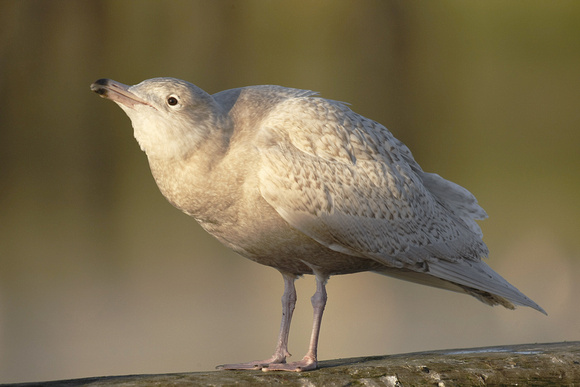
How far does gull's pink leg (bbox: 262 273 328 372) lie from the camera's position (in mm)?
→ 3861

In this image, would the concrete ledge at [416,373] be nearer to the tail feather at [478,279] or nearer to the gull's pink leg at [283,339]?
the gull's pink leg at [283,339]

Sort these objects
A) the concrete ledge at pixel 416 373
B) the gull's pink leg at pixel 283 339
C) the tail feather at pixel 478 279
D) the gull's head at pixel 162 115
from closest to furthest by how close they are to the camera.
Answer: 1. the concrete ledge at pixel 416 373
2. the gull's head at pixel 162 115
3. the gull's pink leg at pixel 283 339
4. the tail feather at pixel 478 279

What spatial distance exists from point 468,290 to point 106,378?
224cm

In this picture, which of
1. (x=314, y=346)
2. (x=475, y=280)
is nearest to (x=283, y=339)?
(x=314, y=346)

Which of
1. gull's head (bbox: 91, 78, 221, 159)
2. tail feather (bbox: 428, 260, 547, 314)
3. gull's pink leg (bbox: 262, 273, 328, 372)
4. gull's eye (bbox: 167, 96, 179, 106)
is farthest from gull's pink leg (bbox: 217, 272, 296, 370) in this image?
gull's eye (bbox: 167, 96, 179, 106)

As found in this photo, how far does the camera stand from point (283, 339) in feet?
13.9

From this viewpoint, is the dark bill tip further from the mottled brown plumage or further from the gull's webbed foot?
the gull's webbed foot

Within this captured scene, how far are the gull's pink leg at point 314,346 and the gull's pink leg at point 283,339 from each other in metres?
0.13

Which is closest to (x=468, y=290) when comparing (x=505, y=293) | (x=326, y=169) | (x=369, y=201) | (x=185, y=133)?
(x=505, y=293)

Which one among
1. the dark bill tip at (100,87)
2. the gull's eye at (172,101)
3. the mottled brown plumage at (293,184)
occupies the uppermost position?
the dark bill tip at (100,87)

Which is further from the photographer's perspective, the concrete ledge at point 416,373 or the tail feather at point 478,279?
the tail feather at point 478,279

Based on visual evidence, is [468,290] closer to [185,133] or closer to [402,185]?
[402,185]

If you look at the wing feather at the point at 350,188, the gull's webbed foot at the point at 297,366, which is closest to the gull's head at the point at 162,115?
the wing feather at the point at 350,188

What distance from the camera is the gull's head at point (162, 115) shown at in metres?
3.78
